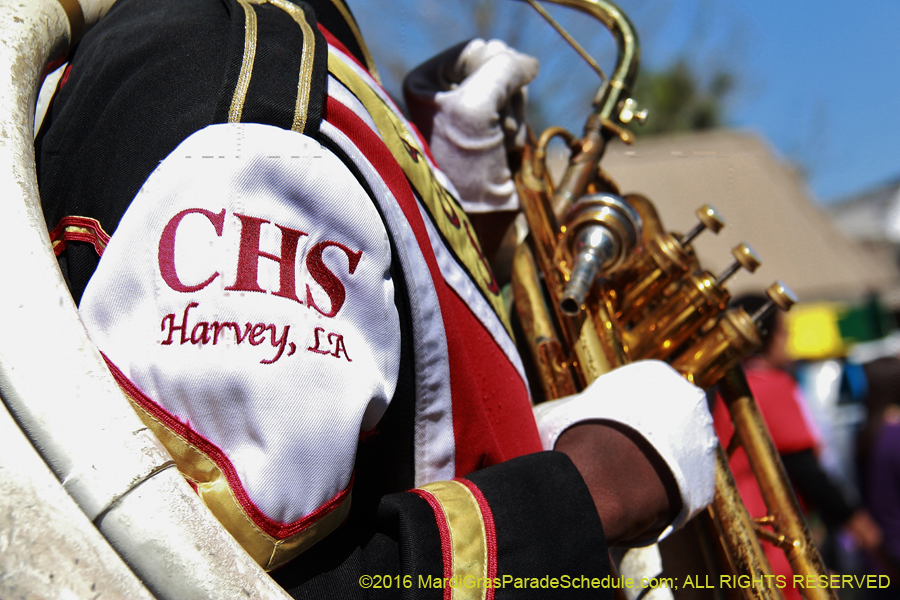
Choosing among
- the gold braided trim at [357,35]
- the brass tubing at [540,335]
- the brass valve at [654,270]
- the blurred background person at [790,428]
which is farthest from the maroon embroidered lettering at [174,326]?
the blurred background person at [790,428]

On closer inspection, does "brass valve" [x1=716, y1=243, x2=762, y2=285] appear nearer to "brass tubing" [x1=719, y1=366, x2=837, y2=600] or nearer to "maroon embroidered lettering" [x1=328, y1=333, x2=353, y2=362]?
"brass tubing" [x1=719, y1=366, x2=837, y2=600]

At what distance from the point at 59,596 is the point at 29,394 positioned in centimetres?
11

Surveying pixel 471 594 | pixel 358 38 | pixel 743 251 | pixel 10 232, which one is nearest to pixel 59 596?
pixel 10 232

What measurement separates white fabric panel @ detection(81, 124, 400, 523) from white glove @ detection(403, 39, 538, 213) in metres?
0.59

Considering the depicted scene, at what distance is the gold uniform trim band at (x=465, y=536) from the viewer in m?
0.60

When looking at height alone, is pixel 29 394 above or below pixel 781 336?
above

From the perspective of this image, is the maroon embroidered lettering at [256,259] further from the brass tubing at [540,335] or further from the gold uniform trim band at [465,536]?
the brass tubing at [540,335]

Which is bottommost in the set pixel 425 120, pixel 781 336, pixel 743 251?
pixel 781 336

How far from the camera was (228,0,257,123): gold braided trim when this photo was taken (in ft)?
1.93

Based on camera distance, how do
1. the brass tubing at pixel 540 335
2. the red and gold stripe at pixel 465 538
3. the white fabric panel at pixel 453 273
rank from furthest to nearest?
1. the brass tubing at pixel 540 335
2. the white fabric panel at pixel 453 273
3. the red and gold stripe at pixel 465 538

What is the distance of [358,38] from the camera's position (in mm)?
1067

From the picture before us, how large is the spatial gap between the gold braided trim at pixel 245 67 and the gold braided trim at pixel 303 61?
45 millimetres

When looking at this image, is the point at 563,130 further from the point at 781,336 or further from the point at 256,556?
the point at 781,336

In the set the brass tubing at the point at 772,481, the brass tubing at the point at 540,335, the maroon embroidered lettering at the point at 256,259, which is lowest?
the brass tubing at the point at 772,481
